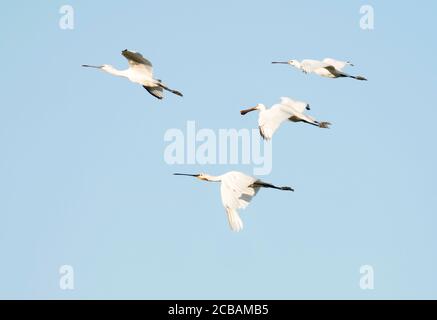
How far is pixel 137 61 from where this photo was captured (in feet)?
136

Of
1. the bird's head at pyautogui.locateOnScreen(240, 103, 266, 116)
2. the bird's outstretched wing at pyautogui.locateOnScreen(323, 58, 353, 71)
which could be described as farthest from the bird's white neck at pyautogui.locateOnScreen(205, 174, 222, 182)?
the bird's outstretched wing at pyautogui.locateOnScreen(323, 58, 353, 71)

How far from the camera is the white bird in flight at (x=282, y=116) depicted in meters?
36.6

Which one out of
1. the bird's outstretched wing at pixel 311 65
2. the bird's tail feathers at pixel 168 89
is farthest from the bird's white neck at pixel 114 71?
the bird's outstretched wing at pixel 311 65

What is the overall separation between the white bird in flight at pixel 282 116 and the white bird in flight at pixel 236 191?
1.07 meters

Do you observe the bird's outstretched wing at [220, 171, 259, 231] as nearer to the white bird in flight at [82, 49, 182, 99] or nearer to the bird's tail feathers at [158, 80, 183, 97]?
the bird's tail feathers at [158, 80, 183, 97]

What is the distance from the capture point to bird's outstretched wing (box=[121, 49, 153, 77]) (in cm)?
4078

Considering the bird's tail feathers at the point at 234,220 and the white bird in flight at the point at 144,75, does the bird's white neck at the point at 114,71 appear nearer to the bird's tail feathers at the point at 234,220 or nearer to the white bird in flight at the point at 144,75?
the white bird in flight at the point at 144,75

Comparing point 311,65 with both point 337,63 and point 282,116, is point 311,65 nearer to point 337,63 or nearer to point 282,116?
point 337,63

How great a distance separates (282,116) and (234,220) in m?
4.22
